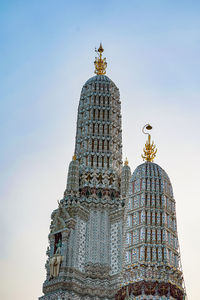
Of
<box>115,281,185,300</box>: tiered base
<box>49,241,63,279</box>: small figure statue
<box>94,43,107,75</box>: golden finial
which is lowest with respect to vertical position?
<box>115,281,185,300</box>: tiered base

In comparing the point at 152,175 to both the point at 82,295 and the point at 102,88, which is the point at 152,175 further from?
the point at 102,88

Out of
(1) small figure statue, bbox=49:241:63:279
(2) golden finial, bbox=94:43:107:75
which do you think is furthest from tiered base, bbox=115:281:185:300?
(2) golden finial, bbox=94:43:107:75

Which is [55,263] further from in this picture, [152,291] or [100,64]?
[100,64]

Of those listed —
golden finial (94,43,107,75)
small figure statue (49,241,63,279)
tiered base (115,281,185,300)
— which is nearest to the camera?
tiered base (115,281,185,300)

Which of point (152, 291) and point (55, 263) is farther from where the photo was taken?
point (55, 263)

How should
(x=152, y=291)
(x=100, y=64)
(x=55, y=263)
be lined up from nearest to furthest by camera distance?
(x=152, y=291)
(x=55, y=263)
(x=100, y=64)

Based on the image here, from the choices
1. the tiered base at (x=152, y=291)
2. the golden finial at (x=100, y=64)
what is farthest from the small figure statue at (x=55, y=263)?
the golden finial at (x=100, y=64)

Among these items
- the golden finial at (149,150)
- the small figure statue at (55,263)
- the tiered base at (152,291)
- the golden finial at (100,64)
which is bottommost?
the tiered base at (152,291)

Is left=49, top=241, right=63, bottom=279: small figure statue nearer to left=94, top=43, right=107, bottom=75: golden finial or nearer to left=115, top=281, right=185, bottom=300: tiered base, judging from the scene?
left=115, top=281, right=185, bottom=300: tiered base

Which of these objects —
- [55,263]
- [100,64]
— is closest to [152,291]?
[55,263]

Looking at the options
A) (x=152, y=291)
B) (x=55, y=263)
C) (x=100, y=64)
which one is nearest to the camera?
(x=152, y=291)

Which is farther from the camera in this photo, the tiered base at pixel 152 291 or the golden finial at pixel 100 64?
the golden finial at pixel 100 64

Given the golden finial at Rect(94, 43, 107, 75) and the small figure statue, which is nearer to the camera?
the small figure statue

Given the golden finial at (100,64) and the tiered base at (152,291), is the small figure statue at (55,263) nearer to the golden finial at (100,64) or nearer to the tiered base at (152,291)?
the tiered base at (152,291)
